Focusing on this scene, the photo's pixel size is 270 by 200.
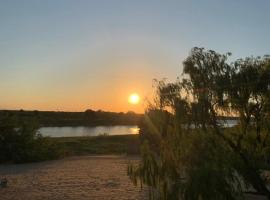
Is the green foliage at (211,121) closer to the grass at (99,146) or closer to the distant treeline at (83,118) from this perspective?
the grass at (99,146)

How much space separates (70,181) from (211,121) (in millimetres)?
7881

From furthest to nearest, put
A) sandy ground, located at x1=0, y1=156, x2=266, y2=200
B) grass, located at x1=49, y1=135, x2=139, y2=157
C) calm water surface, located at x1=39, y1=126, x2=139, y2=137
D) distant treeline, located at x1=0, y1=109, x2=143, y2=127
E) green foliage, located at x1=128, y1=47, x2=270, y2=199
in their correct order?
distant treeline, located at x1=0, y1=109, x2=143, y2=127
calm water surface, located at x1=39, y1=126, x2=139, y2=137
grass, located at x1=49, y1=135, x2=139, y2=157
sandy ground, located at x1=0, y1=156, x2=266, y2=200
green foliage, located at x1=128, y1=47, x2=270, y2=199

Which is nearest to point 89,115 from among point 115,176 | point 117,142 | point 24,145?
point 117,142

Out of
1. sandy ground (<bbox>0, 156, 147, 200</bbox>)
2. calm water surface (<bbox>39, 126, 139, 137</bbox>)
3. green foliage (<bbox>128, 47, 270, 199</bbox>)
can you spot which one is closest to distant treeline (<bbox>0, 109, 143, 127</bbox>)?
calm water surface (<bbox>39, 126, 139, 137</bbox>)

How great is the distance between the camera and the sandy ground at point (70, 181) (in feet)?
53.4

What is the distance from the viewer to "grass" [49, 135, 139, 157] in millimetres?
32000

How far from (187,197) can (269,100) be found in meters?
4.50

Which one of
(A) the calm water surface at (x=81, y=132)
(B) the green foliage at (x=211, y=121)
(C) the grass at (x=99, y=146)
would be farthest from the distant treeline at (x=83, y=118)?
(B) the green foliage at (x=211, y=121)

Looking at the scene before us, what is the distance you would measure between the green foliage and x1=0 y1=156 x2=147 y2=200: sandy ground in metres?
3.33

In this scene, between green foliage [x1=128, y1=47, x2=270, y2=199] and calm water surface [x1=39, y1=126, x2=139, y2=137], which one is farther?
calm water surface [x1=39, y1=126, x2=139, y2=137]

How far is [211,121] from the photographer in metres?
13.5

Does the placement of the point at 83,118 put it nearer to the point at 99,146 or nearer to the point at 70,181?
the point at 99,146

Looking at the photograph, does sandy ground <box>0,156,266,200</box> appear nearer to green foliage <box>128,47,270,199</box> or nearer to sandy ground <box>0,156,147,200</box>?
sandy ground <box>0,156,147,200</box>

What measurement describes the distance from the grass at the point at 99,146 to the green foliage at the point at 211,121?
17650mm
